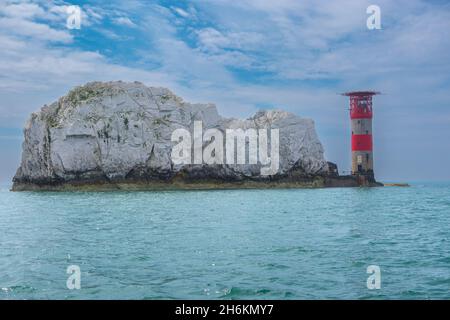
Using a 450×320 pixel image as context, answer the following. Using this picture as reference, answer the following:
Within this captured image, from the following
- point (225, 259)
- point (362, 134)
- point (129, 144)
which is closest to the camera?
point (225, 259)

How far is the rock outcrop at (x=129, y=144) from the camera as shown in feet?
286

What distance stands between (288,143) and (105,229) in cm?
7580

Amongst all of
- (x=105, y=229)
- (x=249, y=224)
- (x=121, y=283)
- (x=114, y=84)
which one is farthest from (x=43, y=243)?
(x=114, y=84)

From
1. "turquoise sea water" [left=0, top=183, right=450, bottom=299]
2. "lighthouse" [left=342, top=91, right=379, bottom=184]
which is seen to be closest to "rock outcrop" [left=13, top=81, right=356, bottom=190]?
"lighthouse" [left=342, top=91, right=379, bottom=184]

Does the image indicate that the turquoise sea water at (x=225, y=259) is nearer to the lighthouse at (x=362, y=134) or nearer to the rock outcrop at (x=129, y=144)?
the rock outcrop at (x=129, y=144)

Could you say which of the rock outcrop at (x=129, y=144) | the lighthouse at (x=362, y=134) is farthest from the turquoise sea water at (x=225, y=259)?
the lighthouse at (x=362, y=134)

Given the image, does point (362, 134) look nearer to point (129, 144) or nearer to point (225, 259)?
point (129, 144)

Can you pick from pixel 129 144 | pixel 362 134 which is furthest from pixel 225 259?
pixel 362 134

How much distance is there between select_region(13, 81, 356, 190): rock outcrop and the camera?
87.3 meters

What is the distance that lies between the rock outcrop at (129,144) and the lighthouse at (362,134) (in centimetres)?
716

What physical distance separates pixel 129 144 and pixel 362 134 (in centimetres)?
4719

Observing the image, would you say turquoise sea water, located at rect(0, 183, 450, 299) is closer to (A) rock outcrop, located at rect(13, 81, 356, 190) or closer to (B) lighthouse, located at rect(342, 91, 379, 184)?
(A) rock outcrop, located at rect(13, 81, 356, 190)

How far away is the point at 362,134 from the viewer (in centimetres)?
9631

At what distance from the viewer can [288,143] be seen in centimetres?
9850
